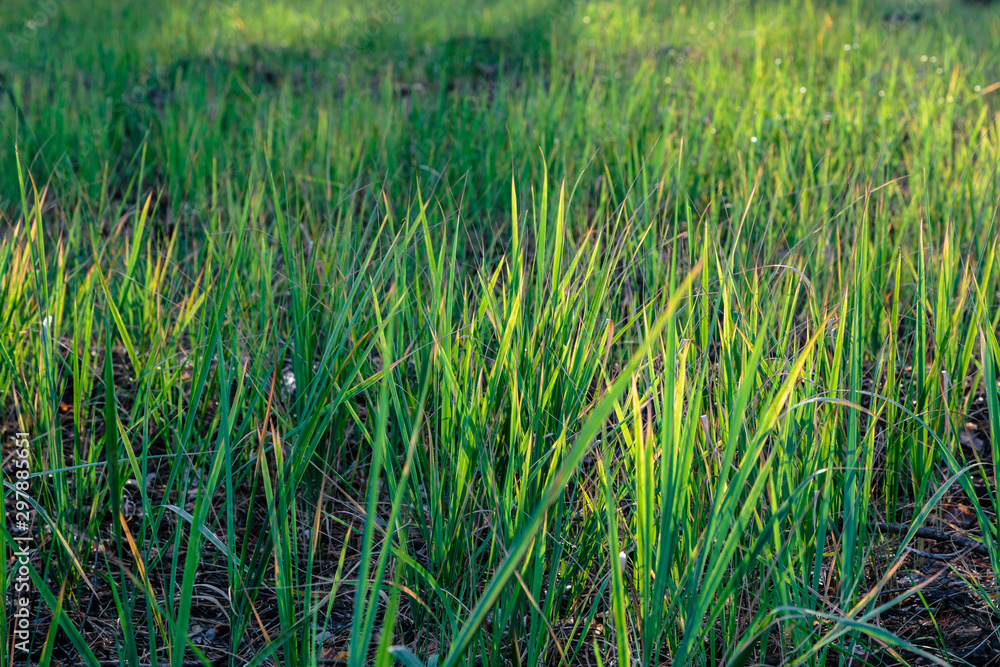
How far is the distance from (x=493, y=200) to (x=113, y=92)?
7.99 ft

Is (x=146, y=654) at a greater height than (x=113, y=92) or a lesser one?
lesser

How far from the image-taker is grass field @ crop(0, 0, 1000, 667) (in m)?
0.87

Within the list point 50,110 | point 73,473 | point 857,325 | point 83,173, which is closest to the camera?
point 857,325

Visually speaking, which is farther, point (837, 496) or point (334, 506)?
point (334, 506)

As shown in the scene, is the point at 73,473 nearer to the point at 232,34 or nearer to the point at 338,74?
the point at 338,74

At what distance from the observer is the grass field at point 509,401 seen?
869mm

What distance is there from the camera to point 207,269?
5.36 ft

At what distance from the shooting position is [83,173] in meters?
2.56

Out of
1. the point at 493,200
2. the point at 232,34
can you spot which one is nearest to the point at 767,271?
the point at 493,200

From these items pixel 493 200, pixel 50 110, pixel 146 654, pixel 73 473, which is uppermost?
pixel 50 110

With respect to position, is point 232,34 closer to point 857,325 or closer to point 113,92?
point 113,92

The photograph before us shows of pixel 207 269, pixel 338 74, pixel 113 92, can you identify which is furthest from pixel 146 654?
pixel 338 74

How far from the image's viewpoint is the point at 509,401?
1.13 m

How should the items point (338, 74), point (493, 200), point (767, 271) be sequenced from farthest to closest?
point (338, 74), point (493, 200), point (767, 271)
